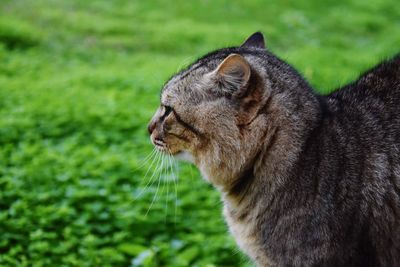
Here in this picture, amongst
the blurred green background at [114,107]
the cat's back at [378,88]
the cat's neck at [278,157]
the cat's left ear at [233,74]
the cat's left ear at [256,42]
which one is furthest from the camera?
the blurred green background at [114,107]

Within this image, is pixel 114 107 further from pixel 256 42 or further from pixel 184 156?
pixel 184 156

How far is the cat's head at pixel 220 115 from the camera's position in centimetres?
311

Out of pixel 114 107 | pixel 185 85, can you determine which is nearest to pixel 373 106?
pixel 185 85

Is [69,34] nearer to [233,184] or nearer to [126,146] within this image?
[126,146]

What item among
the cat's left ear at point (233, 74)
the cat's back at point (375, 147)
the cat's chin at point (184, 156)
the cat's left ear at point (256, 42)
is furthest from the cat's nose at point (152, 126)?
the cat's back at point (375, 147)

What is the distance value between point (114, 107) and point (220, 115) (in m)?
3.71

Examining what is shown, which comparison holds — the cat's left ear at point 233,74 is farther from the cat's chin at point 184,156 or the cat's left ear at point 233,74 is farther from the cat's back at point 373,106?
the cat's back at point 373,106

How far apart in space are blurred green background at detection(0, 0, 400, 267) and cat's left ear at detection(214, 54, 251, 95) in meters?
0.74

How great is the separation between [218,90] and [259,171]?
0.42 metres

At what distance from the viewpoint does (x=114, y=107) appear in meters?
6.74

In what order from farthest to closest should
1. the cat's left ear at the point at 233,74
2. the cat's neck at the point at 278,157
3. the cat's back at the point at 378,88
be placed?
the cat's back at the point at 378,88
the cat's neck at the point at 278,157
the cat's left ear at the point at 233,74

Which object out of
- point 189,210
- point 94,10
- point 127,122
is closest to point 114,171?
point 189,210

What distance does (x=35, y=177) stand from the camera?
490 centimetres

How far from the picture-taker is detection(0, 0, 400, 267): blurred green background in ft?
14.3
